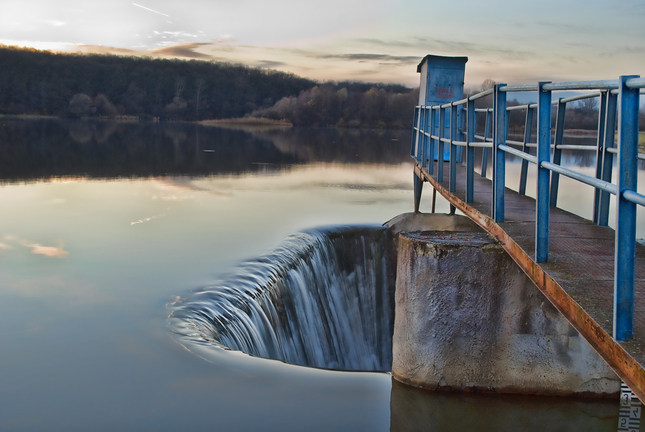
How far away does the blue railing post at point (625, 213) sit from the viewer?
2.44m

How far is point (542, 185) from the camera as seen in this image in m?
3.67

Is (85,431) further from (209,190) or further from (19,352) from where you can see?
(209,190)

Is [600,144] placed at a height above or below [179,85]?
below

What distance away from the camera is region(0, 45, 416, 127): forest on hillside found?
282ft

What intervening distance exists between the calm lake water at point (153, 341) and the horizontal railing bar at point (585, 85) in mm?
2816

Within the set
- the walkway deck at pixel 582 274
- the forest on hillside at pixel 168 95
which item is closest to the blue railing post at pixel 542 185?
the walkway deck at pixel 582 274

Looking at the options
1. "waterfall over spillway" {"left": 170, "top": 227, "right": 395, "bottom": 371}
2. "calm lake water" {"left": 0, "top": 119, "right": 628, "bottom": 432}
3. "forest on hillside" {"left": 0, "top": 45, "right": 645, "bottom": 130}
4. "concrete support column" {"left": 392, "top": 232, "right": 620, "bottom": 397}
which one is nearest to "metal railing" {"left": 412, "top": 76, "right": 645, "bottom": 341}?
"concrete support column" {"left": 392, "top": 232, "right": 620, "bottom": 397}

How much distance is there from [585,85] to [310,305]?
594 centimetres

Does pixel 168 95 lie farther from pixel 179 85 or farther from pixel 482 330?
pixel 482 330

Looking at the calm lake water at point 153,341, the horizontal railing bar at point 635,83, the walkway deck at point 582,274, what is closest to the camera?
the horizontal railing bar at point 635,83

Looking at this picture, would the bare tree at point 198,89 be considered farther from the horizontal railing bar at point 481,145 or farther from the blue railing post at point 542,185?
the blue railing post at point 542,185

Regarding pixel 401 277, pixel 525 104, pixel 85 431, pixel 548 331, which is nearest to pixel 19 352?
pixel 85 431

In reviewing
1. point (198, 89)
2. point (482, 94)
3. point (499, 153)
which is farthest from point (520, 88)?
point (198, 89)

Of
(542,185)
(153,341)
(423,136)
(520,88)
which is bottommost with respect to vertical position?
(153,341)
